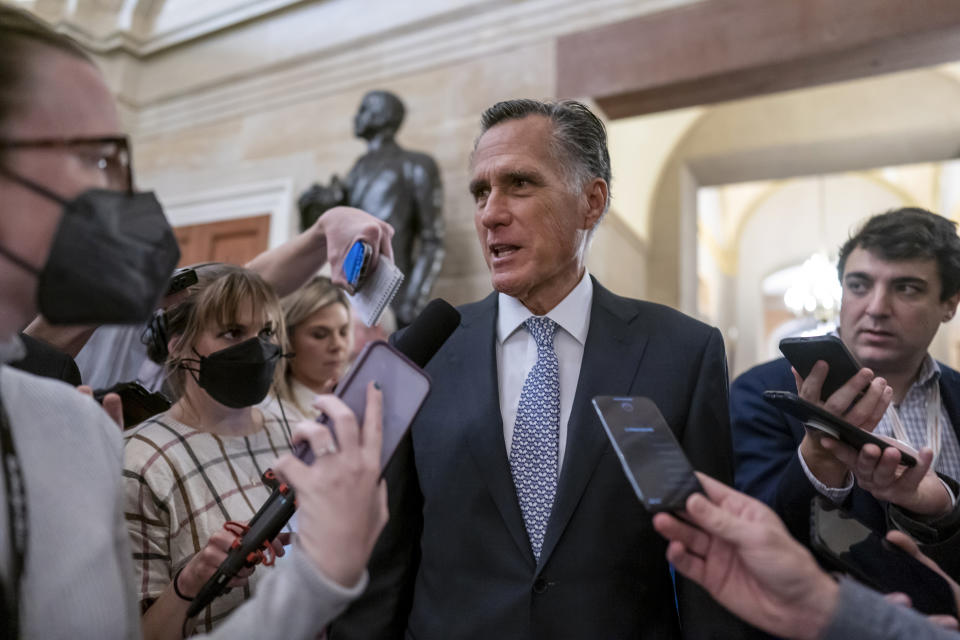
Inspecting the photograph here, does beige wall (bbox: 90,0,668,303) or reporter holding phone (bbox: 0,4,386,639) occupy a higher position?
beige wall (bbox: 90,0,668,303)

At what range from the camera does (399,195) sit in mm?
4539

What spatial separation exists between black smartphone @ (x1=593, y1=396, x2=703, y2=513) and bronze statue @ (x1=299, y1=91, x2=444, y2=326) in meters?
3.25

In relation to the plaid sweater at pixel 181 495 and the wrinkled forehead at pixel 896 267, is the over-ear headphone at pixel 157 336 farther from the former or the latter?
the wrinkled forehead at pixel 896 267

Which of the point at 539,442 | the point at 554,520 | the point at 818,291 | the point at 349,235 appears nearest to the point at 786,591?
the point at 554,520

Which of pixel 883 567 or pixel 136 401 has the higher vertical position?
pixel 136 401

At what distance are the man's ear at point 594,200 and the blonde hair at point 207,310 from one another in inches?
35.3

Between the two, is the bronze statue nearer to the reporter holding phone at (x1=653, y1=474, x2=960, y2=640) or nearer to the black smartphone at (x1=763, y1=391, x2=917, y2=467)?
the black smartphone at (x1=763, y1=391, x2=917, y2=467)

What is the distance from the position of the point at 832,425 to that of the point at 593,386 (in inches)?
18.2

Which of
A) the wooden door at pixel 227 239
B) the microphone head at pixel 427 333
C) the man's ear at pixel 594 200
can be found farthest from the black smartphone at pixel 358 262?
the wooden door at pixel 227 239

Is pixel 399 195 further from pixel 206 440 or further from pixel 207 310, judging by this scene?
pixel 206 440

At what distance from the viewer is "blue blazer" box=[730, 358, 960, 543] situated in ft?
5.76

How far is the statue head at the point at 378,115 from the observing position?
4762 millimetres

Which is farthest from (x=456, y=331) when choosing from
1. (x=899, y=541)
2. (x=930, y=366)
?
(x=930, y=366)

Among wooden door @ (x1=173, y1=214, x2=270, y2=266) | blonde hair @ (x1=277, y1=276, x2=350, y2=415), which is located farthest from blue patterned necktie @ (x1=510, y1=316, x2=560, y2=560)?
wooden door @ (x1=173, y1=214, x2=270, y2=266)
